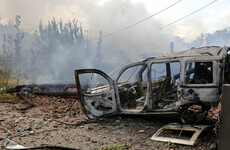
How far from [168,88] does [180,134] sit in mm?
2287

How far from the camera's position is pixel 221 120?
2.18 meters

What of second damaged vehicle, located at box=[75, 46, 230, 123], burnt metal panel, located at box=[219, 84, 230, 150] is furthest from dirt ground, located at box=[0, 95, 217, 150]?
burnt metal panel, located at box=[219, 84, 230, 150]

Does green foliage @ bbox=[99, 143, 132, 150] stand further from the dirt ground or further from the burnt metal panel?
the burnt metal panel

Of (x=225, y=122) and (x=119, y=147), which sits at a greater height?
(x=225, y=122)

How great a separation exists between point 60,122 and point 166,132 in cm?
348

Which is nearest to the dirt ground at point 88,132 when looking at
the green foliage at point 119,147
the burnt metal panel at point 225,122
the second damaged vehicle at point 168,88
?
the green foliage at point 119,147

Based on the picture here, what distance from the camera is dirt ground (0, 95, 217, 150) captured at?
419 centimetres

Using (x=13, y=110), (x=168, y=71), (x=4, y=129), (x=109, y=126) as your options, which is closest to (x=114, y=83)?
(x=109, y=126)

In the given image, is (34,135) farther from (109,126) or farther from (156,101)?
(156,101)

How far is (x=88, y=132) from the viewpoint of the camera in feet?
17.1

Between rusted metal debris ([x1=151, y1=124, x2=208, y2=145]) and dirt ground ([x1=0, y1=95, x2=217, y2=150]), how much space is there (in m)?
0.12

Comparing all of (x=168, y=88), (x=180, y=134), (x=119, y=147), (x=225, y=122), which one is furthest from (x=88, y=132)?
(x=225, y=122)

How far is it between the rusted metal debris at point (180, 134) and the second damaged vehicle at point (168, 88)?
0.34 meters

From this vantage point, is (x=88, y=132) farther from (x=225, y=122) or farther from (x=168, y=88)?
(x=225, y=122)
